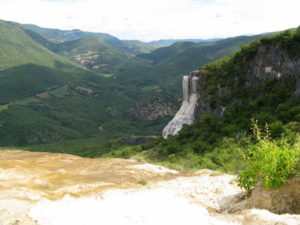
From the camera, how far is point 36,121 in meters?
155

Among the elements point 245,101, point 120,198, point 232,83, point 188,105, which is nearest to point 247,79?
point 232,83

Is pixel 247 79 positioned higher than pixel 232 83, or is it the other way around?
pixel 247 79

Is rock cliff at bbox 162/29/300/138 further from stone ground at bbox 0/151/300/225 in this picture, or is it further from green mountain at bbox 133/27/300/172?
stone ground at bbox 0/151/300/225

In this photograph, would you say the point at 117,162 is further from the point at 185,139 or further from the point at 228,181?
the point at 185,139

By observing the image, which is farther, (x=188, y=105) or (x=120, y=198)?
(x=188, y=105)

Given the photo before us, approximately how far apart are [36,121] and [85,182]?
158 m

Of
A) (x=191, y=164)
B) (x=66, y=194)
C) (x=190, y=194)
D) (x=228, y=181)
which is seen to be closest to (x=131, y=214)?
(x=66, y=194)

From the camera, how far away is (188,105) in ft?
147

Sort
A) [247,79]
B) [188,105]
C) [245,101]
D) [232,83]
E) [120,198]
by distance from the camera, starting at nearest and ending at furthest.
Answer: [120,198]
[245,101]
[247,79]
[232,83]
[188,105]

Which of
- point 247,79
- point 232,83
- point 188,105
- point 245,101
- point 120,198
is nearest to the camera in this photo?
point 120,198

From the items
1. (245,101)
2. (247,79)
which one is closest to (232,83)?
(247,79)

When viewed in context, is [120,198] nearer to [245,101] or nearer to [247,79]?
[245,101]

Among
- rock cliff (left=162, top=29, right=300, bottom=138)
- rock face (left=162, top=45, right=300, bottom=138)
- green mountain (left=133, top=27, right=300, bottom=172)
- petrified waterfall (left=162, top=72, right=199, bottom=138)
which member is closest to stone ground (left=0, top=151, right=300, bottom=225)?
green mountain (left=133, top=27, right=300, bottom=172)

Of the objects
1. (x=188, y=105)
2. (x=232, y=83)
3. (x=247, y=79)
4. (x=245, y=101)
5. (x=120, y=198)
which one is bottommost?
(x=188, y=105)
